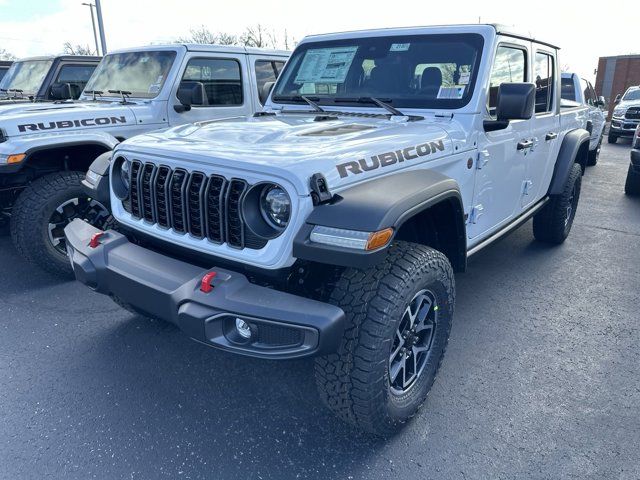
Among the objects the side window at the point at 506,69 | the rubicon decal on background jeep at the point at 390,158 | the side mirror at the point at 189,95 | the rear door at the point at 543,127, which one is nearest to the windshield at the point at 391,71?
the side window at the point at 506,69

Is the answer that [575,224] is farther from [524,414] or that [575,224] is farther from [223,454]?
[223,454]

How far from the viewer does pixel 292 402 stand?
263 centimetres

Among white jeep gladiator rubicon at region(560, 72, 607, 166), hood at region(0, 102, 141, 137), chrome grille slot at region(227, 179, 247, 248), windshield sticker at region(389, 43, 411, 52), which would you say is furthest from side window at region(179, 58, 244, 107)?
white jeep gladiator rubicon at region(560, 72, 607, 166)

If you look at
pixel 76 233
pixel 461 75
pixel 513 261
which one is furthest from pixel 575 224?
pixel 76 233

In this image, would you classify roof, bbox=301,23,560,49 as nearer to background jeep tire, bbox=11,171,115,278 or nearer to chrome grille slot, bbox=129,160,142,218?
chrome grille slot, bbox=129,160,142,218

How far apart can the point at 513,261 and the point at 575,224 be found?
185 centimetres

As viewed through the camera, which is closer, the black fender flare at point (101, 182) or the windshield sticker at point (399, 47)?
the black fender flare at point (101, 182)

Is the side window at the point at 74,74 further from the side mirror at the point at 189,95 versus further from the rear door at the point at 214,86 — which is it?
the side mirror at the point at 189,95

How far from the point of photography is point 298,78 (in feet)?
12.1

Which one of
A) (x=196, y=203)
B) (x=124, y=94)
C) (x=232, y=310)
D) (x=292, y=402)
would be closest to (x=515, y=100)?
(x=196, y=203)

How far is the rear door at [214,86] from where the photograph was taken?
4949mm

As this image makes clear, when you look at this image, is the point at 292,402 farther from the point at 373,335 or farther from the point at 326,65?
the point at 326,65

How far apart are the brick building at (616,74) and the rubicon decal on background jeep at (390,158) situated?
30.9 m

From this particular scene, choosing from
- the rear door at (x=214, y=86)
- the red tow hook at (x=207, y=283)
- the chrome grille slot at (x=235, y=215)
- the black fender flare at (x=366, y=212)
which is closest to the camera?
the black fender flare at (x=366, y=212)
